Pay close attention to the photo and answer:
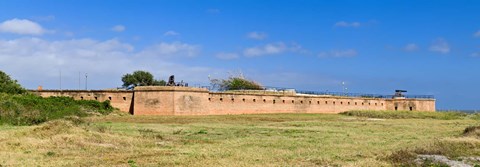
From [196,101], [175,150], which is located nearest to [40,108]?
[196,101]

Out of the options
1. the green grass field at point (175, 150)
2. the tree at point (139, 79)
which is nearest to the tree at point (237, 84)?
the tree at point (139, 79)

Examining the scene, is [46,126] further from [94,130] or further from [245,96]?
[245,96]

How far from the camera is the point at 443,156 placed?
15.1m

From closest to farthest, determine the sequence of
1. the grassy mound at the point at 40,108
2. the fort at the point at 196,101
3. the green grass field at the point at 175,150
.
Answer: the green grass field at the point at 175,150
the grassy mound at the point at 40,108
the fort at the point at 196,101

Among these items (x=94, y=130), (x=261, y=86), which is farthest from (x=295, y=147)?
(x=261, y=86)

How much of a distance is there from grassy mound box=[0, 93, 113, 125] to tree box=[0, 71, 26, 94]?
4.14 metres

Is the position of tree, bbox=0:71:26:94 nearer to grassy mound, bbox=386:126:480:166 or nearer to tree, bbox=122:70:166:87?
tree, bbox=122:70:166:87

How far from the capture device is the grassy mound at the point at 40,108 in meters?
31.1

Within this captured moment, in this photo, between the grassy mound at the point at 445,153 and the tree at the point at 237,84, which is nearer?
the grassy mound at the point at 445,153

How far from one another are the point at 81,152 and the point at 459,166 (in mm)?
10633

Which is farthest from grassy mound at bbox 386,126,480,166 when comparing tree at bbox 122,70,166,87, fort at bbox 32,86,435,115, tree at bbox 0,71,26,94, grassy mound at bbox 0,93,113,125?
tree at bbox 122,70,166,87

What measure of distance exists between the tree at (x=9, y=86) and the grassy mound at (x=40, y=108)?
414 centimetres

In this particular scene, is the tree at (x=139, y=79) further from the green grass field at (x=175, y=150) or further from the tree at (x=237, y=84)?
the green grass field at (x=175, y=150)

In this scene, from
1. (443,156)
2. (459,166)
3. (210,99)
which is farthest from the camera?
(210,99)
